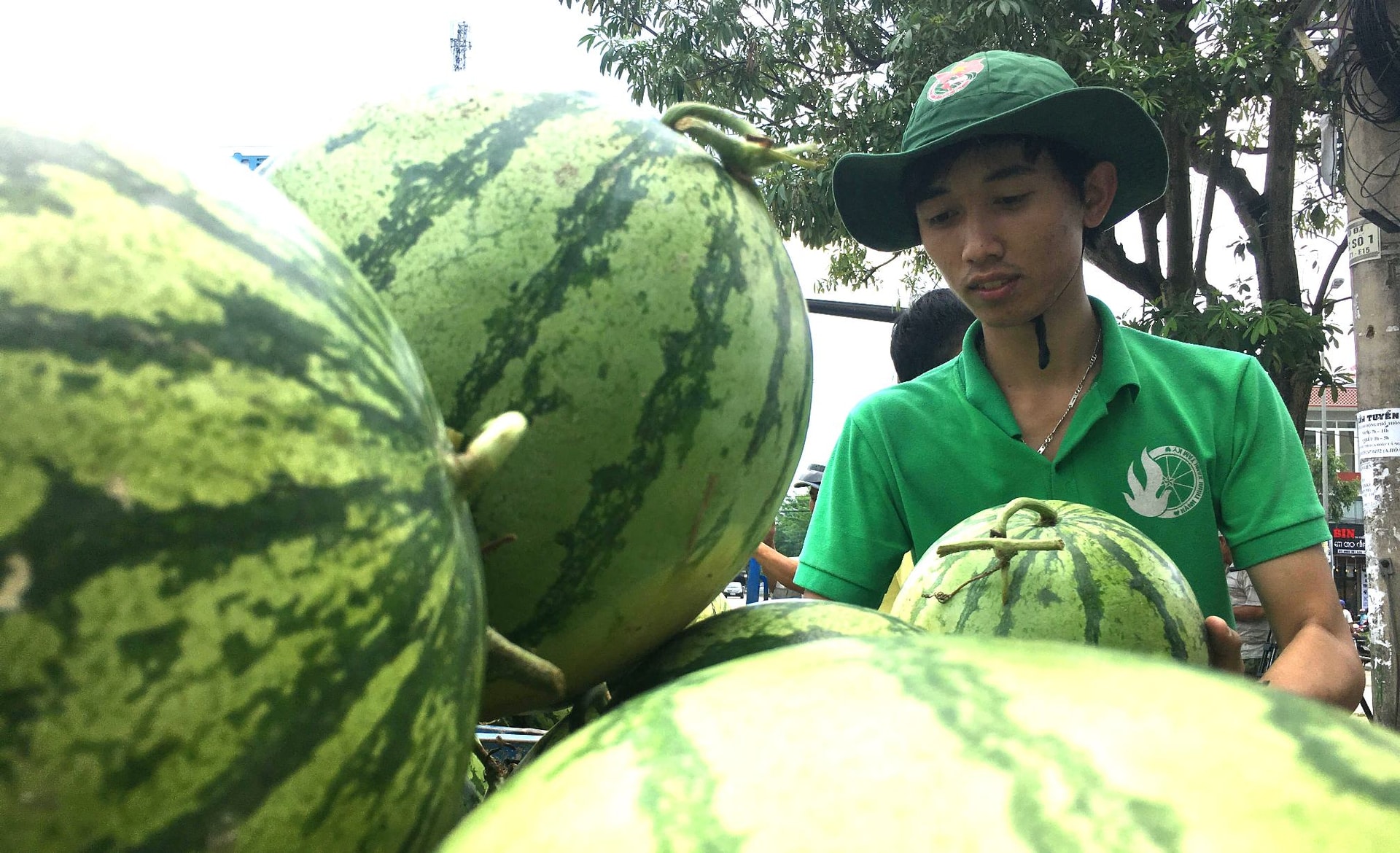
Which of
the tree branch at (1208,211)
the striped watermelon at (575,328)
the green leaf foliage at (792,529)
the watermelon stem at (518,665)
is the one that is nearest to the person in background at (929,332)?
the striped watermelon at (575,328)

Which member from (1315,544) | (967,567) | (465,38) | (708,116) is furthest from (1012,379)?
(465,38)

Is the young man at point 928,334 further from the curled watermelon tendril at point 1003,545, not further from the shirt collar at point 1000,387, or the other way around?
the curled watermelon tendril at point 1003,545

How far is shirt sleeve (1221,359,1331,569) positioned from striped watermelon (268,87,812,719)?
1.50 m

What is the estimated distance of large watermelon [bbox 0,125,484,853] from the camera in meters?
0.33

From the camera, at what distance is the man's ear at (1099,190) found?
206 centimetres

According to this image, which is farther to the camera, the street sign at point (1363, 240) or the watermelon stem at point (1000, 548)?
the street sign at point (1363, 240)

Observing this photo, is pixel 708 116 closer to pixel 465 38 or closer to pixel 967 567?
pixel 967 567

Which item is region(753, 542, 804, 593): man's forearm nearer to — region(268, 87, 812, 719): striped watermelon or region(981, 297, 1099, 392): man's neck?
region(981, 297, 1099, 392): man's neck

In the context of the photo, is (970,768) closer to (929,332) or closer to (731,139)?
(731,139)

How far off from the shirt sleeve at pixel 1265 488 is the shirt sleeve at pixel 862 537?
25.7 inches

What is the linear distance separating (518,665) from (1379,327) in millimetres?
4927

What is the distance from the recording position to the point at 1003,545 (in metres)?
1.11

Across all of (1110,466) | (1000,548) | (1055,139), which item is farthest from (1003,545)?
(1055,139)

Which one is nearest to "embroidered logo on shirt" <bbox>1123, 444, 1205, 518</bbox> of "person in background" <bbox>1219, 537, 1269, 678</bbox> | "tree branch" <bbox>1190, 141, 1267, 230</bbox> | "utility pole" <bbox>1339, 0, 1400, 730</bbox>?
"person in background" <bbox>1219, 537, 1269, 678</bbox>
